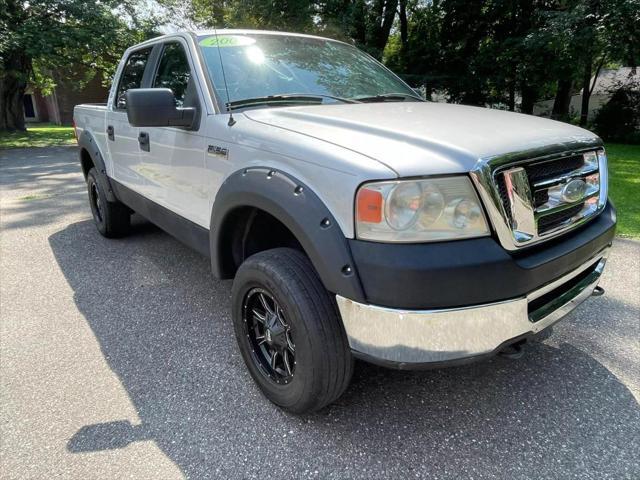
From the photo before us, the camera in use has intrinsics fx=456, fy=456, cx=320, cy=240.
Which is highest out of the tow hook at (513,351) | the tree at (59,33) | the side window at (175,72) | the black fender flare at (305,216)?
the tree at (59,33)

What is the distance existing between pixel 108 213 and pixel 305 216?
365cm

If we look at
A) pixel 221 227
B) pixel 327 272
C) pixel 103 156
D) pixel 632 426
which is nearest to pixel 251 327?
pixel 221 227

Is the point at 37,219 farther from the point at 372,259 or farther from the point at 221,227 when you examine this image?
the point at 372,259

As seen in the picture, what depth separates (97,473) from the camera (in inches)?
76.6

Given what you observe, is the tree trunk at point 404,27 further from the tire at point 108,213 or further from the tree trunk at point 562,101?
the tire at point 108,213

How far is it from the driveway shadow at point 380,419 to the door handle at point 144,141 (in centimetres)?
133

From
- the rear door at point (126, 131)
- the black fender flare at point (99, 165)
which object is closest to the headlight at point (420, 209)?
the rear door at point (126, 131)

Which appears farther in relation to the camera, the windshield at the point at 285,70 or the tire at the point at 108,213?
the tire at the point at 108,213

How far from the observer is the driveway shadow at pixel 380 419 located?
1974 mm

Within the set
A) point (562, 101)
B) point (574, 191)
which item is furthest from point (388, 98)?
point (562, 101)

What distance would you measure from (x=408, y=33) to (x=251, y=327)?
72.7 feet

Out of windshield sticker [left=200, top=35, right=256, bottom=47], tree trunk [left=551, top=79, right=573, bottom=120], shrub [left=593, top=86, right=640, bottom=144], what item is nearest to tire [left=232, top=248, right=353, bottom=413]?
windshield sticker [left=200, top=35, right=256, bottom=47]

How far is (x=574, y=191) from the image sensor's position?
2.09 metres

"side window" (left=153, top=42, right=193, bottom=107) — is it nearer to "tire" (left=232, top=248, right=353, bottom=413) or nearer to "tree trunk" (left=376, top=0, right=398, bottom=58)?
"tire" (left=232, top=248, right=353, bottom=413)
